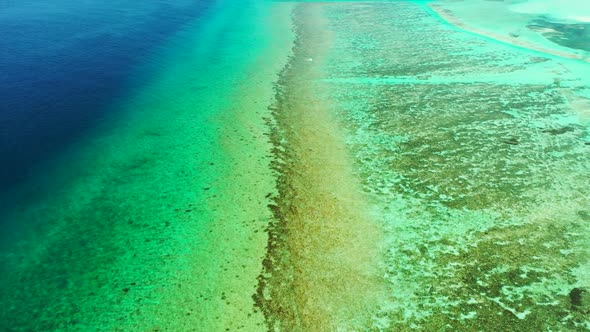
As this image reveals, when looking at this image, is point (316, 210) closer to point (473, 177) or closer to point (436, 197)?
point (436, 197)

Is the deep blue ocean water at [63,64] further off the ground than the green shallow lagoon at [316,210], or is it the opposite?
the deep blue ocean water at [63,64]

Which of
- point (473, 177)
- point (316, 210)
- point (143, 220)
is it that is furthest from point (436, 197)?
point (143, 220)

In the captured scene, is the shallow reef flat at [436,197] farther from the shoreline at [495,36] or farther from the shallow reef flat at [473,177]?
the shoreline at [495,36]

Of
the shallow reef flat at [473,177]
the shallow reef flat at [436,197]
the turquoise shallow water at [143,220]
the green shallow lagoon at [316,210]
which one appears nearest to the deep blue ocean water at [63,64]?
the turquoise shallow water at [143,220]

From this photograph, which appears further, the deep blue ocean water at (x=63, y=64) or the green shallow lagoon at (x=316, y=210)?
the deep blue ocean water at (x=63, y=64)

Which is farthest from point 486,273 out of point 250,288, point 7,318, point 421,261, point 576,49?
point 576,49

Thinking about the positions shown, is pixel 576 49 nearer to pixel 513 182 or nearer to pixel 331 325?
pixel 513 182

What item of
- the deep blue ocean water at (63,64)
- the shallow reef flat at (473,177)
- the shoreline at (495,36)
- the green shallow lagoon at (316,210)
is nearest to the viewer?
the green shallow lagoon at (316,210)
